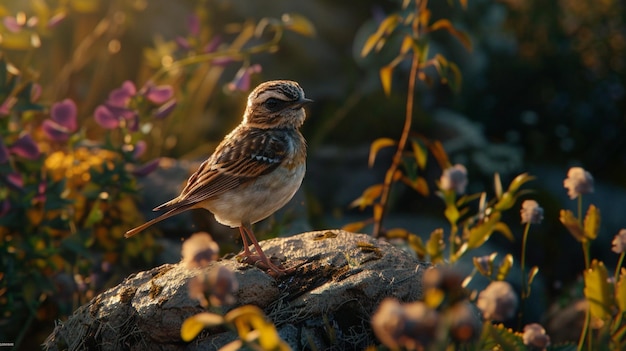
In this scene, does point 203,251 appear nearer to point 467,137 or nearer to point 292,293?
point 292,293

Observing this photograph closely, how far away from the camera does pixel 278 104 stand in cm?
485

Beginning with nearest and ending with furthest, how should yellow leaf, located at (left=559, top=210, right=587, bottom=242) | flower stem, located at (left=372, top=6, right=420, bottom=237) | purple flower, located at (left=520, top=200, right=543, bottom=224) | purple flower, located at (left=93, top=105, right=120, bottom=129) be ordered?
1. yellow leaf, located at (left=559, top=210, right=587, bottom=242)
2. purple flower, located at (left=520, top=200, right=543, bottom=224)
3. flower stem, located at (left=372, top=6, right=420, bottom=237)
4. purple flower, located at (left=93, top=105, right=120, bottom=129)

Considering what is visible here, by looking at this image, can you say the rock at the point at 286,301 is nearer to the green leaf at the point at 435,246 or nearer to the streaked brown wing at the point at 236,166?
the green leaf at the point at 435,246

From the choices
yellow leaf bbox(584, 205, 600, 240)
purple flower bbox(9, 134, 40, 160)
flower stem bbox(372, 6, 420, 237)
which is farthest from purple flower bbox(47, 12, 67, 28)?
yellow leaf bbox(584, 205, 600, 240)

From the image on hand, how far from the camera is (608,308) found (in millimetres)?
3127

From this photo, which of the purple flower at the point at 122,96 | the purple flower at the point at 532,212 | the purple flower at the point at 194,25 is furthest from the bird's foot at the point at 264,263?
the purple flower at the point at 194,25

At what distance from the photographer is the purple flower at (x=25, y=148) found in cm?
489

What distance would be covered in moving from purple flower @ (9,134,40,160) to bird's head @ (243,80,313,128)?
4.16 feet

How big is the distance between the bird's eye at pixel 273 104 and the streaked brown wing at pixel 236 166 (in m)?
0.20

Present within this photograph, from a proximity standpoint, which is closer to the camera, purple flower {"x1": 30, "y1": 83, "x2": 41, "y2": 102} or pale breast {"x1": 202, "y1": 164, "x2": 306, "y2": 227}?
pale breast {"x1": 202, "y1": 164, "x2": 306, "y2": 227}

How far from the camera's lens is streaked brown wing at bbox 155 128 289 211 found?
14.6 ft

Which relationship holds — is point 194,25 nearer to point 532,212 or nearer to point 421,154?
point 421,154

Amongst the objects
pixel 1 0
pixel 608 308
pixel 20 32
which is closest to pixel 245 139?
pixel 20 32

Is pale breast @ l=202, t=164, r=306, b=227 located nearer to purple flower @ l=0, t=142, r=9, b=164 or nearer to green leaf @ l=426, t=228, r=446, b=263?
green leaf @ l=426, t=228, r=446, b=263
